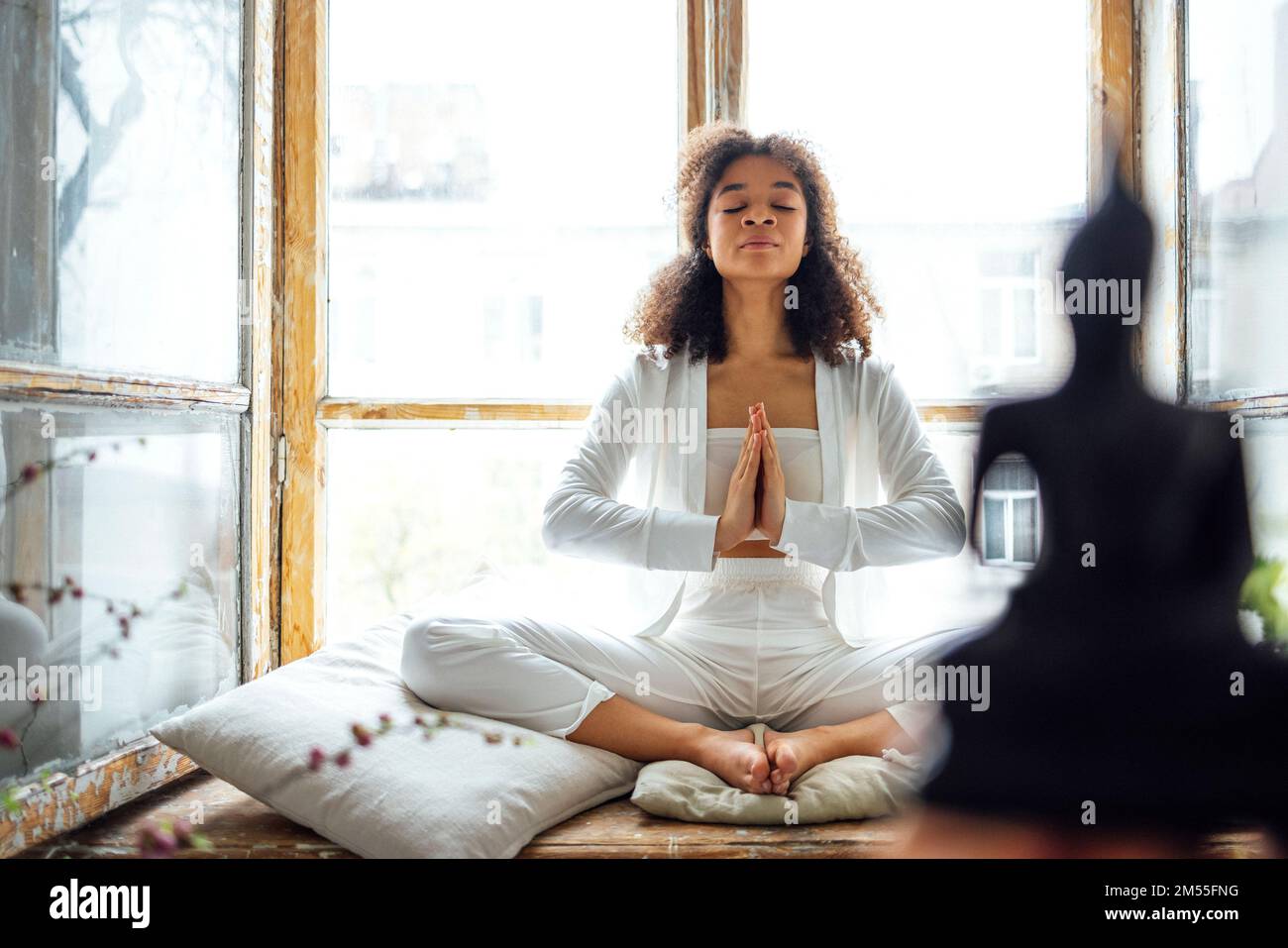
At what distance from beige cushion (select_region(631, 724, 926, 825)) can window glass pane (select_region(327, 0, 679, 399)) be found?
1.00 metres

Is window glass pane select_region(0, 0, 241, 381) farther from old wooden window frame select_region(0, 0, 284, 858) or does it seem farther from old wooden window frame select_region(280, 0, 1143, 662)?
old wooden window frame select_region(280, 0, 1143, 662)

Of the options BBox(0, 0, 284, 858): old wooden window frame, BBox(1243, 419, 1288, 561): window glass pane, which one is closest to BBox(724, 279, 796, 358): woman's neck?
BBox(1243, 419, 1288, 561): window glass pane

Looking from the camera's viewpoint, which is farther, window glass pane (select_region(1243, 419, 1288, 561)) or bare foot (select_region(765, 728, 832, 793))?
window glass pane (select_region(1243, 419, 1288, 561))

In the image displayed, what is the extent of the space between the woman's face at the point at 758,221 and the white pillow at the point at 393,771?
938 mm

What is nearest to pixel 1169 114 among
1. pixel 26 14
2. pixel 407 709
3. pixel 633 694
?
pixel 633 694

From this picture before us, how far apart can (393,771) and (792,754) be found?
59cm

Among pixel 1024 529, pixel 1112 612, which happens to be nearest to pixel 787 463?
→ pixel 1024 529

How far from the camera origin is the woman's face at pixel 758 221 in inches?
69.6

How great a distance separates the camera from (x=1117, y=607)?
977 mm

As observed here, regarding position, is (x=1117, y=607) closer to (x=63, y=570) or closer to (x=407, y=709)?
(x=407, y=709)

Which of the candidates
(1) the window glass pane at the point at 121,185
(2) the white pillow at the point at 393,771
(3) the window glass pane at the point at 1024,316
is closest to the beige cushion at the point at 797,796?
(2) the white pillow at the point at 393,771

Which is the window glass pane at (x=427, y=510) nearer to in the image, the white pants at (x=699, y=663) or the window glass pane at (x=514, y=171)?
the window glass pane at (x=514, y=171)

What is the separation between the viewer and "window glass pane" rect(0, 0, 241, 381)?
1.41 metres
